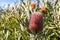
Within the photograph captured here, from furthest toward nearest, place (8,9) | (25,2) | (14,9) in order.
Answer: (8,9), (14,9), (25,2)

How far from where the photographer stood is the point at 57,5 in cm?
256

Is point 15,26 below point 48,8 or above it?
below

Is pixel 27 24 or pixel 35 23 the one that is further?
pixel 27 24

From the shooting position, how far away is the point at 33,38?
6.15 ft

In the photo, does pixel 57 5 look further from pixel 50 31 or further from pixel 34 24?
pixel 34 24

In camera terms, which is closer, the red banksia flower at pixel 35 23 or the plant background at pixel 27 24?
the red banksia flower at pixel 35 23

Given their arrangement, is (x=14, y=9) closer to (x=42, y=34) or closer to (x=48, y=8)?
(x=48, y=8)

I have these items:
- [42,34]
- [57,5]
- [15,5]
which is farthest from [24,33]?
[15,5]

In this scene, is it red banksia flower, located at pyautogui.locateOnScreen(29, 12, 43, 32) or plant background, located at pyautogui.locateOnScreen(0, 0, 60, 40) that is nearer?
red banksia flower, located at pyautogui.locateOnScreen(29, 12, 43, 32)

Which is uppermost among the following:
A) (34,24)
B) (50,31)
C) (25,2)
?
(25,2)

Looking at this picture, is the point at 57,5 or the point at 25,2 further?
the point at 57,5

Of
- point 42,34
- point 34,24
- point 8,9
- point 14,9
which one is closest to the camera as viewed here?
point 34,24

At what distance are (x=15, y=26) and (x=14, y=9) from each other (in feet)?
1.48

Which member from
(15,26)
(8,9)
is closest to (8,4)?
(8,9)
